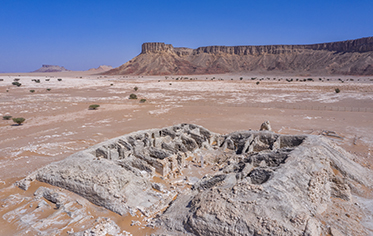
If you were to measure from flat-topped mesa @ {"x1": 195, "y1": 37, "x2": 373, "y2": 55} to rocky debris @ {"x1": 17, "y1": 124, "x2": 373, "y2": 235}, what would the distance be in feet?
397

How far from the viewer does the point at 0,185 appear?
9180 mm

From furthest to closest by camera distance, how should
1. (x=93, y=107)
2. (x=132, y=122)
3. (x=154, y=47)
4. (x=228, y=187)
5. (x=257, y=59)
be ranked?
(x=154, y=47)
(x=257, y=59)
(x=93, y=107)
(x=132, y=122)
(x=228, y=187)

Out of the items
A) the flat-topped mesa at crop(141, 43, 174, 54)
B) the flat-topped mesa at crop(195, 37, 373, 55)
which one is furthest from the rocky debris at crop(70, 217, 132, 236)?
the flat-topped mesa at crop(141, 43, 174, 54)

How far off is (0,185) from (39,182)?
2173 millimetres

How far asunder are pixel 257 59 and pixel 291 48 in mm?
18873

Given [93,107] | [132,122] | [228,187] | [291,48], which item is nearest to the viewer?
[228,187]

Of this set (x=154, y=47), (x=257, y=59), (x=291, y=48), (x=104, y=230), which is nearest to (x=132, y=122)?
(x=104, y=230)

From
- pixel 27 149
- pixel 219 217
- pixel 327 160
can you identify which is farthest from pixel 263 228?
pixel 27 149

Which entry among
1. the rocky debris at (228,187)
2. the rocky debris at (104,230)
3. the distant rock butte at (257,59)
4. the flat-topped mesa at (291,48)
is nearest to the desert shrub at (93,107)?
the rocky debris at (228,187)

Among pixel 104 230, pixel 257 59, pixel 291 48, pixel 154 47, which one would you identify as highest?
pixel 154 47

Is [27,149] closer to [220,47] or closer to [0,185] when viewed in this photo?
[0,185]

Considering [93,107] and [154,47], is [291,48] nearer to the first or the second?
[154,47]

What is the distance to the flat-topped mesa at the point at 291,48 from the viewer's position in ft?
330

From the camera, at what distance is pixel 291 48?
Result: 4865 inches
